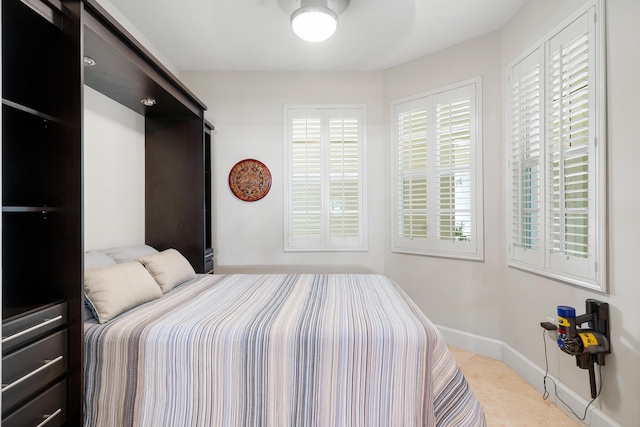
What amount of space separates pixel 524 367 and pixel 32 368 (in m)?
2.92

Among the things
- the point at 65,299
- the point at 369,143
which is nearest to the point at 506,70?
the point at 369,143

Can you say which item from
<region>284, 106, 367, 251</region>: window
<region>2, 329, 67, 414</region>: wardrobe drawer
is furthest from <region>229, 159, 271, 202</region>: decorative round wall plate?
<region>2, 329, 67, 414</region>: wardrobe drawer

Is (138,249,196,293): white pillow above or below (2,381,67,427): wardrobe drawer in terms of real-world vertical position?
above

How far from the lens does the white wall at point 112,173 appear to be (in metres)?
2.27

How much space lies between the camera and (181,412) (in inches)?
56.0

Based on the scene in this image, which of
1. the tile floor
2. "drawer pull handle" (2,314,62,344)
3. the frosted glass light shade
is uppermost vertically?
the frosted glass light shade

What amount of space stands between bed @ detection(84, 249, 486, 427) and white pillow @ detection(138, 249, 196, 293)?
72 cm

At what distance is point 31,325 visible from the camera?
1260mm

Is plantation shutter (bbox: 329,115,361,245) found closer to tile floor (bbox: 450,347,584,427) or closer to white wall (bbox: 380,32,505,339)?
white wall (bbox: 380,32,505,339)

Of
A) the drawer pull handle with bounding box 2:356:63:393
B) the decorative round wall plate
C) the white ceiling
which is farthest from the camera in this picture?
the decorative round wall plate

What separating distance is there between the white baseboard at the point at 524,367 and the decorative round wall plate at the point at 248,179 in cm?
228

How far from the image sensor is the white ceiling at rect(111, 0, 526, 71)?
2436mm

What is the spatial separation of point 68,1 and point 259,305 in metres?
1.69

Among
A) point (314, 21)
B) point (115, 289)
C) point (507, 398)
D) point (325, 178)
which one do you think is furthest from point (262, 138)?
point (507, 398)
